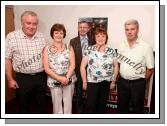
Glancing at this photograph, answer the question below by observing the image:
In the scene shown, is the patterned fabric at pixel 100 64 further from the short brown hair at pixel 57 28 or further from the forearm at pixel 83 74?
the short brown hair at pixel 57 28

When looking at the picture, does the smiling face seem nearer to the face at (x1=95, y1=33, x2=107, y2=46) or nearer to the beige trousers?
the face at (x1=95, y1=33, x2=107, y2=46)

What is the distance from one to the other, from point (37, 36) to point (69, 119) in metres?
0.68

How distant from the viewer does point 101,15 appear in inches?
81.0

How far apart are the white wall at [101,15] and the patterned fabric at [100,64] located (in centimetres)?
9

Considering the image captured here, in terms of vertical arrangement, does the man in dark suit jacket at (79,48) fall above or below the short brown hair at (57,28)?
below

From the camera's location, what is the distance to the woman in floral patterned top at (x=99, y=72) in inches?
81.9

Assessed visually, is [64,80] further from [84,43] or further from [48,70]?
[84,43]

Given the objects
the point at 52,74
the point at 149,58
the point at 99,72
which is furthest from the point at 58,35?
the point at 149,58

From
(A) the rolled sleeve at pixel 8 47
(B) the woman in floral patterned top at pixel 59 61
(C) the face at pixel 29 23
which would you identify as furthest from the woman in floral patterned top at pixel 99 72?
(A) the rolled sleeve at pixel 8 47

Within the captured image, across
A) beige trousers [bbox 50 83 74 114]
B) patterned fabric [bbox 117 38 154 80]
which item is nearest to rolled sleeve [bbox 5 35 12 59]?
beige trousers [bbox 50 83 74 114]

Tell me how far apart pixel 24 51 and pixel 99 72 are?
0.59 m

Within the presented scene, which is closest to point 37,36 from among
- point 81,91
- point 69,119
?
point 81,91

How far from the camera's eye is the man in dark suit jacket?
2070 millimetres

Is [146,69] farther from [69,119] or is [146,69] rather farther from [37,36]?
[37,36]
